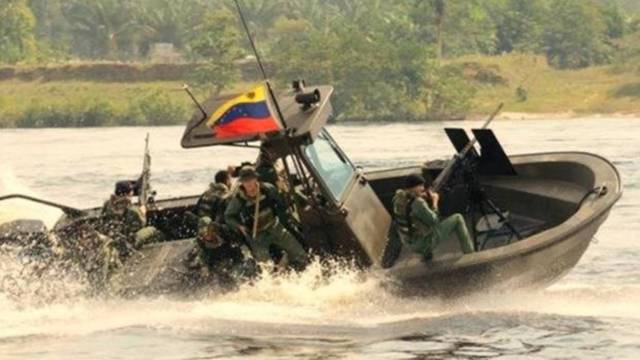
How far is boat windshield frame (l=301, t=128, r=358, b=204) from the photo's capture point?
615 inches

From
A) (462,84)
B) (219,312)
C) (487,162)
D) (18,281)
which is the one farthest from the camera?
(462,84)

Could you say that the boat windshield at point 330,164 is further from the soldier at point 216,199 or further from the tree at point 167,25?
the tree at point 167,25

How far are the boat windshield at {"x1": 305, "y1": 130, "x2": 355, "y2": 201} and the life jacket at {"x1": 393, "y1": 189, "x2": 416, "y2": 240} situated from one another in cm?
60

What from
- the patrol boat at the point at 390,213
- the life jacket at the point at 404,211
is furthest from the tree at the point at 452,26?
the life jacket at the point at 404,211

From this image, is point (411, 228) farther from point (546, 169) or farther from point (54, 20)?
point (54, 20)

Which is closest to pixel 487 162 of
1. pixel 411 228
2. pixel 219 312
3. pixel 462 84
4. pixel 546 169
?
pixel 546 169

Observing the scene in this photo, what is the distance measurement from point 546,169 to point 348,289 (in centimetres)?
460

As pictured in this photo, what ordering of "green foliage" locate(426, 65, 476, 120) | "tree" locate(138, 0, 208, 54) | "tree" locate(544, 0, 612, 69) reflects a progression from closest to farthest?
"green foliage" locate(426, 65, 476, 120), "tree" locate(544, 0, 612, 69), "tree" locate(138, 0, 208, 54)

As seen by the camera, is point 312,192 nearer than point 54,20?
Yes

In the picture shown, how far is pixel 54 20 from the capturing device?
167 m

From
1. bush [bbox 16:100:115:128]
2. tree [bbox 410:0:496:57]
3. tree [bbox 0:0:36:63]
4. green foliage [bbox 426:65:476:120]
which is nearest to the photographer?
green foliage [bbox 426:65:476:120]

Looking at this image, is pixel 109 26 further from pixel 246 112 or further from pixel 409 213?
pixel 246 112

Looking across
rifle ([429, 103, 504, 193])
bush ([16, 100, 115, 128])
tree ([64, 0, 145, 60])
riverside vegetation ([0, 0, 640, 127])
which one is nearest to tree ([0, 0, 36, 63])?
riverside vegetation ([0, 0, 640, 127])

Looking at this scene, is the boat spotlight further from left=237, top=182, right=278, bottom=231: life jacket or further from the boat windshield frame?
left=237, top=182, right=278, bottom=231: life jacket
